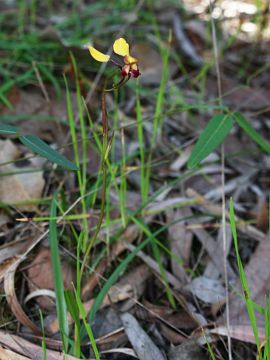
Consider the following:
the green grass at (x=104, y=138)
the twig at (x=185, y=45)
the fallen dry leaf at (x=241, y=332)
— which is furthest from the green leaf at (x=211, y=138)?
the twig at (x=185, y=45)

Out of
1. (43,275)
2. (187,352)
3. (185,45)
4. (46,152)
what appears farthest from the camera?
(185,45)

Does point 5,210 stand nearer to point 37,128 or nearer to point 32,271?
point 32,271

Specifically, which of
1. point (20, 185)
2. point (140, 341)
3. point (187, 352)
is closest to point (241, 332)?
point (187, 352)

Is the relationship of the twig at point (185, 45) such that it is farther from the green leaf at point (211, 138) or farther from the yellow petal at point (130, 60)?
the yellow petal at point (130, 60)

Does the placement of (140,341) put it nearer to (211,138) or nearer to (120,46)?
(211,138)

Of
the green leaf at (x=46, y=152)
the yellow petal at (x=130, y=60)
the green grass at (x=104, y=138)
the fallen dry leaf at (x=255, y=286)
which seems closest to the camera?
the yellow petal at (x=130, y=60)
